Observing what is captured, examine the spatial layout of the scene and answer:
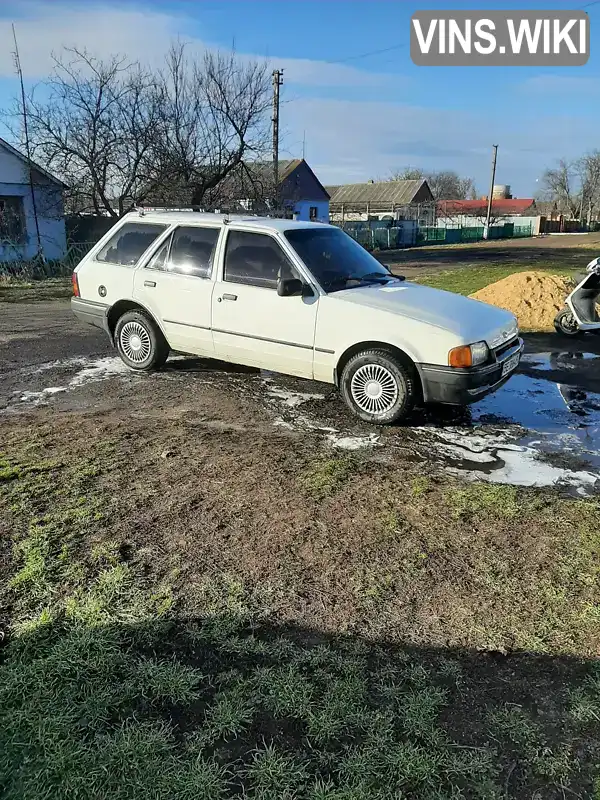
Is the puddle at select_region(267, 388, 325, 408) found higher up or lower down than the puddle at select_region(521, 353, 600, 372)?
lower down

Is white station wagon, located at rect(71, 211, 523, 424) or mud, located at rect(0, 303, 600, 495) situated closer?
mud, located at rect(0, 303, 600, 495)

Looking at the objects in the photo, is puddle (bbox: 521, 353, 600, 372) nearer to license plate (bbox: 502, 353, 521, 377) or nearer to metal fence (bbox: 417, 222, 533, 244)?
license plate (bbox: 502, 353, 521, 377)

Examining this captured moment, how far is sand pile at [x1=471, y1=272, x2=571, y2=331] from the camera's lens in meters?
10.7

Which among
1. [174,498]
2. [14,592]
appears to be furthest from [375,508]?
[14,592]

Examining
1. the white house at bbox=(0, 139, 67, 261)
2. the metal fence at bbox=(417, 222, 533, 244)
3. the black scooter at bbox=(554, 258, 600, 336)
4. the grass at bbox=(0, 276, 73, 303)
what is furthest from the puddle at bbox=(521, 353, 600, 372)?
the metal fence at bbox=(417, 222, 533, 244)

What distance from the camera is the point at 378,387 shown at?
5617 mm

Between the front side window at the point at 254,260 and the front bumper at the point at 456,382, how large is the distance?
5.71 feet

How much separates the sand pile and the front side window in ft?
19.9

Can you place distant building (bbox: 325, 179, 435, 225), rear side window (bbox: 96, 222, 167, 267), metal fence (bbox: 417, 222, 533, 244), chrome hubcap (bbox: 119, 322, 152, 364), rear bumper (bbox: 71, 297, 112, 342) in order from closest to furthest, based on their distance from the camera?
rear side window (bbox: 96, 222, 167, 267), chrome hubcap (bbox: 119, 322, 152, 364), rear bumper (bbox: 71, 297, 112, 342), metal fence (bbox: 417, 222, 533, 244), distant building (bbox: 325, 179, 435, 225)

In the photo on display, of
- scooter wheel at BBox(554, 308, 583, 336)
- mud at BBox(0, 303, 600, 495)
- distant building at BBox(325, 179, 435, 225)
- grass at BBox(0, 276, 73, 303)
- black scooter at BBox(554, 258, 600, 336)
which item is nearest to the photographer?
mud at BBox(0, 303, 600, 495)

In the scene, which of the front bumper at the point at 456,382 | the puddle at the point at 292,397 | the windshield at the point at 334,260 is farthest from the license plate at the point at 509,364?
the puddle at the point at 292,397

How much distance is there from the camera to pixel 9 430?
18.0 feet

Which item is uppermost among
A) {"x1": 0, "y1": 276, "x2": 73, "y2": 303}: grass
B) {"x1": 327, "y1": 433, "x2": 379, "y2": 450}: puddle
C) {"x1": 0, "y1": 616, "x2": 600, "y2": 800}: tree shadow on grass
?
{"x1": 0, "y1": 276, "x2": 73, "y2": 303}: grass

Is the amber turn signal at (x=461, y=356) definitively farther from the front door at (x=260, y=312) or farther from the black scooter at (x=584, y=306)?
the black scooter at (x=584, y=306)
